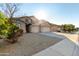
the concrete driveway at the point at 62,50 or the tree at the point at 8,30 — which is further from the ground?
the tree at the point at 8,30

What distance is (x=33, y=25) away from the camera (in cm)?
190

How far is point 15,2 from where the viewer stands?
184cm

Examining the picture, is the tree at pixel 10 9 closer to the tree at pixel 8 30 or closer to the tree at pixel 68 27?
the tree at pixel 8 30

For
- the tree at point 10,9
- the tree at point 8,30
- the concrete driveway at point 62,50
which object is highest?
the tree at point 10,9

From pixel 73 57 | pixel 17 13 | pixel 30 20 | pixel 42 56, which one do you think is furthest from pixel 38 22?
pixel 73 57

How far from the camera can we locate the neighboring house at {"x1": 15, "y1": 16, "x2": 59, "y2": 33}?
1.87 metres

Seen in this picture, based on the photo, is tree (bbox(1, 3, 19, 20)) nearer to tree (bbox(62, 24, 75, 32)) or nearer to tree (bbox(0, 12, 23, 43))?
tree (bbox(0, 12, 23, 43))

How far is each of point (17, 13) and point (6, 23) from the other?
0.15 meters

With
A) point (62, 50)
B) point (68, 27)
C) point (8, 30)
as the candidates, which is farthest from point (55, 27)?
point (8, 30)

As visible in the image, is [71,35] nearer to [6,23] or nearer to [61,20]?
[61,20]

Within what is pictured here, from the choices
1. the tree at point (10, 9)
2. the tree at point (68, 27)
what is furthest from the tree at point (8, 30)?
the tree at point (68, 27)

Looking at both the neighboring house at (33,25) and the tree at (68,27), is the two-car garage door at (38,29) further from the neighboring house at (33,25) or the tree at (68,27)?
the tree at (68,27)

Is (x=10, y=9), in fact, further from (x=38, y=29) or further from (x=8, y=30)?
(x=38, y=29)

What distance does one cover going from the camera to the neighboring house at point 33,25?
1.87 meters
